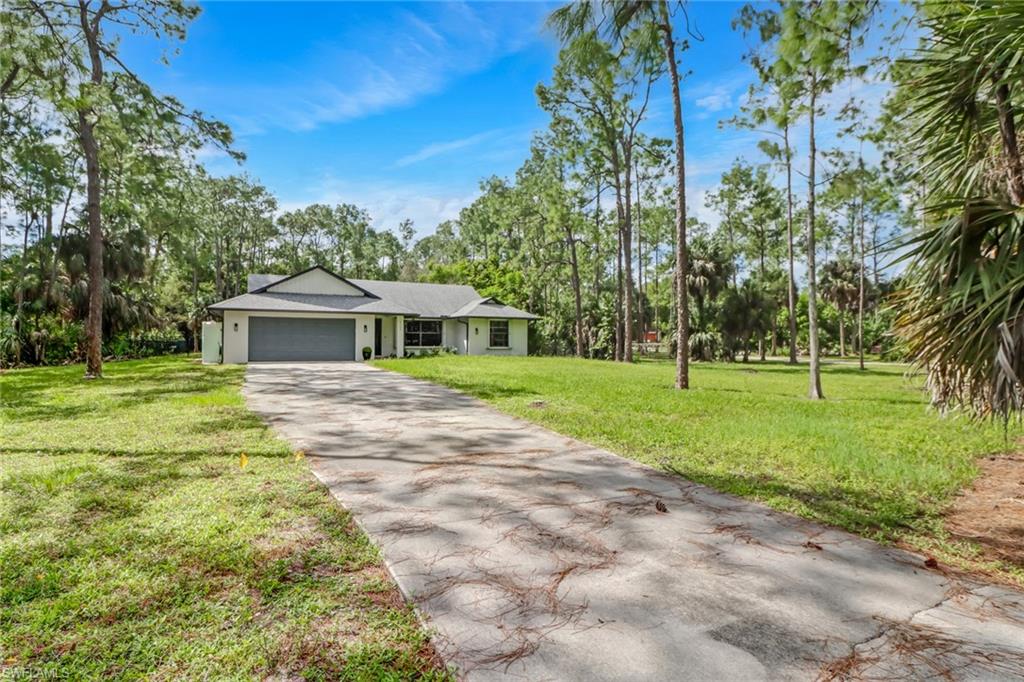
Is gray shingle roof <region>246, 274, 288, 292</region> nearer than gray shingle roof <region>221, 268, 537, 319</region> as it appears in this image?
Answer: No

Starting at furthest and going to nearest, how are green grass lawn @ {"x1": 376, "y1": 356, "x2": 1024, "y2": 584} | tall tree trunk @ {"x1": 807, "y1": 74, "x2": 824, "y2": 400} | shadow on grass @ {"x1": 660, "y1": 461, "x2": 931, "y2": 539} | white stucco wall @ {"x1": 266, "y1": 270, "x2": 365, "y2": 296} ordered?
1. white stucco wall @ {"x1": 266, "y1": 270, "x2": 365, "y2": 296}
2. tall tree trunk @ {"x1": 807, "y1": 74, "x2": 824, "y2": 400}
3. green grass lawn @ {"x1": 376, "y1": 356, "x2": 1024, "y2": 584}
4. shadow on grass @ {"x1": 660, "y1": 461, "x2": 931, "y2": 539}

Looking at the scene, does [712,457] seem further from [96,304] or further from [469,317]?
[469,317]

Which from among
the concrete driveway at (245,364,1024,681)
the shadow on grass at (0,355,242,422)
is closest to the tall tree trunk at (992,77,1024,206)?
the concrete driveway at (245,364,1024,681)

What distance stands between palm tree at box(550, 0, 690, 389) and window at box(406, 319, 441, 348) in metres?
16.4

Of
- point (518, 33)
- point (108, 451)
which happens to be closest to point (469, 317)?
point (518, 33)

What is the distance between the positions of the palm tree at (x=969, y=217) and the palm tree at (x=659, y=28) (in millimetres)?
3292

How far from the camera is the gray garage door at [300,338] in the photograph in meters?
20.4

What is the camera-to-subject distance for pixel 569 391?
10578 millimetres

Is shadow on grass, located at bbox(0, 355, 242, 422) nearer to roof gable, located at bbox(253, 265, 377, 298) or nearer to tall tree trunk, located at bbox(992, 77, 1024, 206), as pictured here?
roof gable, located at bbox(253, 265, 377, 298)

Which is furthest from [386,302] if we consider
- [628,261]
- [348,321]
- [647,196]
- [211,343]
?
[647,196]

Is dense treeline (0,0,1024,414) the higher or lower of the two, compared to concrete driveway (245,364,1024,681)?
higher

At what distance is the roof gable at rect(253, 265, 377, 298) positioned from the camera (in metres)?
22.4

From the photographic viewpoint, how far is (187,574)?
266 centimetres

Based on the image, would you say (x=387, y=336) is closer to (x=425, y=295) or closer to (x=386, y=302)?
(x=386, y=302)
